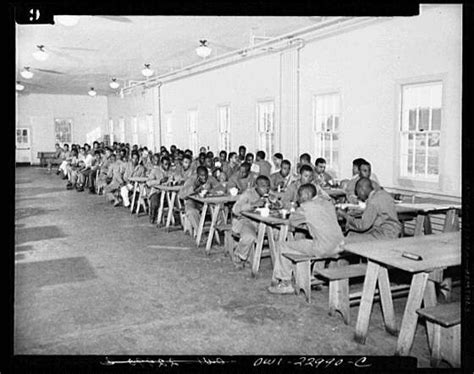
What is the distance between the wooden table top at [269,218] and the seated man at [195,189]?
5.54ft

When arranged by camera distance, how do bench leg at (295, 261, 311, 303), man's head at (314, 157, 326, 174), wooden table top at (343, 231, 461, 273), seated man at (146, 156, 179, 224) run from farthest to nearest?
seated man at (146, 156, 179, 224), man's head at (314, 157, 326, 174), bench leg at (295, 261, 311, 303), wooden table top at (343, 231, 461, 273)

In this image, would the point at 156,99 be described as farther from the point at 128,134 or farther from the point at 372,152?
the point at 372,152

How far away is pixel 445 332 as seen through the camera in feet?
10.7

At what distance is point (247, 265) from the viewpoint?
5.76 metres

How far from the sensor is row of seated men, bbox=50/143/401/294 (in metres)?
4.54

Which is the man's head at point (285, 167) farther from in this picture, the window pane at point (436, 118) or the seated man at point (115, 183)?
the seated man at point (115, 183)

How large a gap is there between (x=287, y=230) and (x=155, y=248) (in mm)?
2252

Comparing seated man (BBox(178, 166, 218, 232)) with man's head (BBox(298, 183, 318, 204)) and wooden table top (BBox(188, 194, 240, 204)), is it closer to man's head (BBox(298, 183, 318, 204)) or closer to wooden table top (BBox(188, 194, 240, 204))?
wooden table top (BBox(188, 194, 240, 204))

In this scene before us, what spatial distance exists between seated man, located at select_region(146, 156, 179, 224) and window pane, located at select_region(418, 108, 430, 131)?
12.5 feet

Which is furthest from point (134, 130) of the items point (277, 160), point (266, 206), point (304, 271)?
point (304, 271)

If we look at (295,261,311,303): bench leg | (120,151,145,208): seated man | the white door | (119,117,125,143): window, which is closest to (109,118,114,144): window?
(119,117,125,143): window

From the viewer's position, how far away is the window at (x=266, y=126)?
393 inches

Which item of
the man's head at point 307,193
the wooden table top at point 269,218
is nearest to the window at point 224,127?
the wooden table top at point 269,218
